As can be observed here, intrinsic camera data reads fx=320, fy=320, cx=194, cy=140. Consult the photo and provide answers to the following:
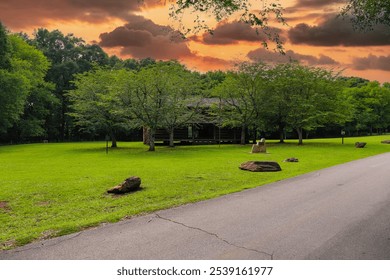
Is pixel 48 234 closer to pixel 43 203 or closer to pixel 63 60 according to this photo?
pixel 43 203

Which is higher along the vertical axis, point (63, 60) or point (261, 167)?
point (63, 60)

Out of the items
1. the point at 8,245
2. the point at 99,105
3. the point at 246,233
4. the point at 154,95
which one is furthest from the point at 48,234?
the point at 99,105

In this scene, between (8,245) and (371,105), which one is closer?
(8,245)

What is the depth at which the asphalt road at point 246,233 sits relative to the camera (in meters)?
5.38

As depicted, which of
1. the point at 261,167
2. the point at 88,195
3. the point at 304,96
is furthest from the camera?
the point at 304,96

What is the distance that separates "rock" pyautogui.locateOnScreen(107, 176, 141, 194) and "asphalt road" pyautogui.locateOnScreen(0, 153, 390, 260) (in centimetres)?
318

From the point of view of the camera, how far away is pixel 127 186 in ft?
36.8

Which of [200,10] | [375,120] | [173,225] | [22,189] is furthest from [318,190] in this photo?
[375,120]

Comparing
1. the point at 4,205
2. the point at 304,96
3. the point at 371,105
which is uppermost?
the point at 371,105

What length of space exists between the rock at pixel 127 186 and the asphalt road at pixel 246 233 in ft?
10.4

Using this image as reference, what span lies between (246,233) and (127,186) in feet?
19.5

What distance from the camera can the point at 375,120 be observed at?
245 ft

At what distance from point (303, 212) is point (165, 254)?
4201 millimetres
